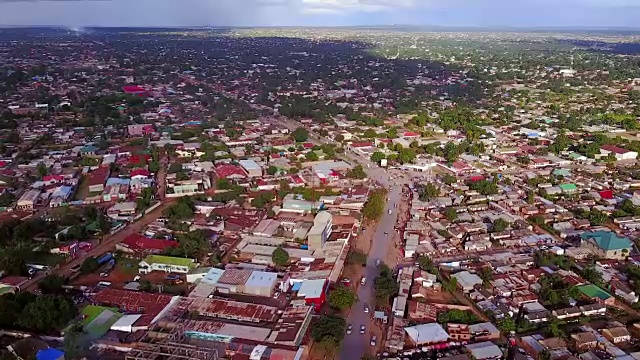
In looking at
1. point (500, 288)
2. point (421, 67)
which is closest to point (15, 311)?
point (500, 288)

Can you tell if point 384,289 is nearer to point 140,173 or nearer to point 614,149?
point 140,173

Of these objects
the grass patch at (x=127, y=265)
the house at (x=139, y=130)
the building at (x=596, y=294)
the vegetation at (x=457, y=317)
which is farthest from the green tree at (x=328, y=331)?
the house at (x=139, y=130)

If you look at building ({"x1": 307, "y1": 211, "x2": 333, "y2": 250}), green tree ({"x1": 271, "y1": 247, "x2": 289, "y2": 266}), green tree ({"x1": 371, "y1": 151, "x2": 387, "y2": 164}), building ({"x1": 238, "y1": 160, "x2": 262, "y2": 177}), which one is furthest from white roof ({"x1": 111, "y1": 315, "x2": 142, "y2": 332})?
green tree ({"x1": 371, "y1": 151, "x2": 387, "y2": 164})

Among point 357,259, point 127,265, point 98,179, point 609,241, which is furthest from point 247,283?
point 98,179

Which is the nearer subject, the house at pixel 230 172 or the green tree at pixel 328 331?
the green tree at pixel 328 331

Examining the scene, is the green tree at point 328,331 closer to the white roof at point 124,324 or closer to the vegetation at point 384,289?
the vegetation at point 384,289

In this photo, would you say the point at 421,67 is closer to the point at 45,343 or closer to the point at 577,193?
the point at 577,193
